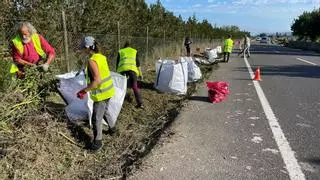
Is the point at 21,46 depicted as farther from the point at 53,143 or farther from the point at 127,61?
the point at 127,61

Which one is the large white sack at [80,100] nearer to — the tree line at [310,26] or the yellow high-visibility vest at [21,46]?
the yellow high-visibility vest at [21,46]

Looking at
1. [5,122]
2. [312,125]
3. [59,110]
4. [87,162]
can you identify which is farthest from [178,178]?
[312,125]

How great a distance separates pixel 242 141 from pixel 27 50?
135 inches

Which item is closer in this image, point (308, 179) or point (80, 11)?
point (308, 179)

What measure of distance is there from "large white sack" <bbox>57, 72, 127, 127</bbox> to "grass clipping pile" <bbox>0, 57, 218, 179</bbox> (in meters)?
0.17

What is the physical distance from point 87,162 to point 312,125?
13.2ft

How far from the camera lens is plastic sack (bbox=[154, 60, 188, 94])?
10.7m

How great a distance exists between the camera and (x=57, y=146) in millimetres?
5723

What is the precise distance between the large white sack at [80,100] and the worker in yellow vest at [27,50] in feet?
1.59

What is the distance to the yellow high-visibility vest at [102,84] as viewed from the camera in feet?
19.4

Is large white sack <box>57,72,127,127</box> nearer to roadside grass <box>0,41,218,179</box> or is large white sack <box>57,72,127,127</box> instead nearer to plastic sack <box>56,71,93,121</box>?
plastic sack <box>56,71,93,121</box>

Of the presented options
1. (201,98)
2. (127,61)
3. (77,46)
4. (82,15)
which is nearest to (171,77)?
(201,98)

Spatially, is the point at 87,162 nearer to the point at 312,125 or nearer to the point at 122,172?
the point at 122,172

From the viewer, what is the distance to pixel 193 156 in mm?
5578
